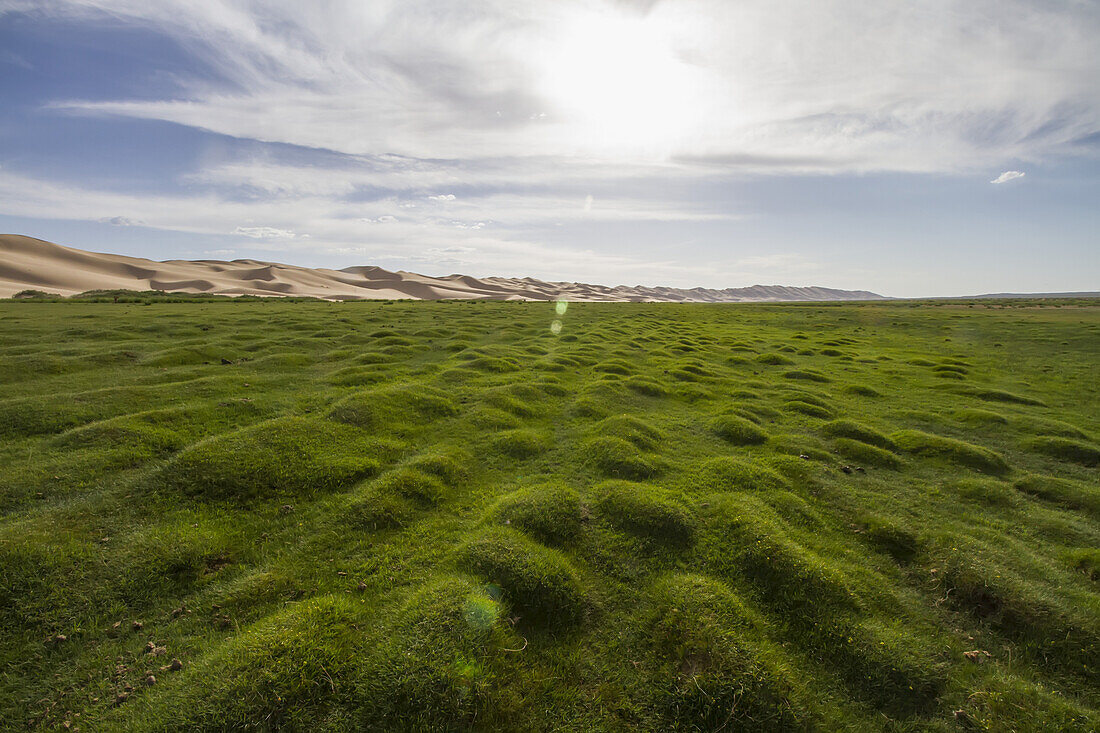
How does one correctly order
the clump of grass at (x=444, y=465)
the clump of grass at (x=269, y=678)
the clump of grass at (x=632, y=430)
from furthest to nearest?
the clump of grass at (x=632, y=430) → the clump of grass at (x=444, y=465) → the clump of grass at (x=269, y=678)

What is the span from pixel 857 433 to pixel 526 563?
14877 mm

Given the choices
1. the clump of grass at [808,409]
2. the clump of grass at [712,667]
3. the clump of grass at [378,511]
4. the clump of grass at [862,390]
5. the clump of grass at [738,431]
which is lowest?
the clump of grass at [712,667]

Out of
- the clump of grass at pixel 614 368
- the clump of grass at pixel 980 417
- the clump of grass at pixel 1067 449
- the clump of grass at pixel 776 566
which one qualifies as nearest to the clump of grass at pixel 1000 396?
the clump of grass at pixel 980 417

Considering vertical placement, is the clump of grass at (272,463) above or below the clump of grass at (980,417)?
below

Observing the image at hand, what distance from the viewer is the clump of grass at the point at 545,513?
910cm

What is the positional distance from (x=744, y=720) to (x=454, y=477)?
8153 millimetres

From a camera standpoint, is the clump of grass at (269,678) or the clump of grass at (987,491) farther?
the clump of grass at (987,491)

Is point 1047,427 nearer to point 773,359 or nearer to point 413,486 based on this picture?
point 773,359

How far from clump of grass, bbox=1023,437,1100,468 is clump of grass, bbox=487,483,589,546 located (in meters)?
17.9

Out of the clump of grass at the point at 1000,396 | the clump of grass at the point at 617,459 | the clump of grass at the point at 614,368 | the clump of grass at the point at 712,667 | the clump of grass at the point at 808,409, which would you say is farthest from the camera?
the clump of grass at the point at 614,368

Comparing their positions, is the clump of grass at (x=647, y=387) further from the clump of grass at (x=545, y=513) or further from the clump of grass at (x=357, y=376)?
the clump of grass at (x=357, y=376)

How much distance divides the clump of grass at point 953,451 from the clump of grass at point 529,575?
14.6 m

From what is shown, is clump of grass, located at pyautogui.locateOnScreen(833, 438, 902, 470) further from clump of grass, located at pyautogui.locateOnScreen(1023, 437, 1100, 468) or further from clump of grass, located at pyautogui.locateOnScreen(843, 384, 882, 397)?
clump of grass, located at pyautogui.locateOnScreen(843, 384, 882, 397)

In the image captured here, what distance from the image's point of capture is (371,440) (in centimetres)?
1337
